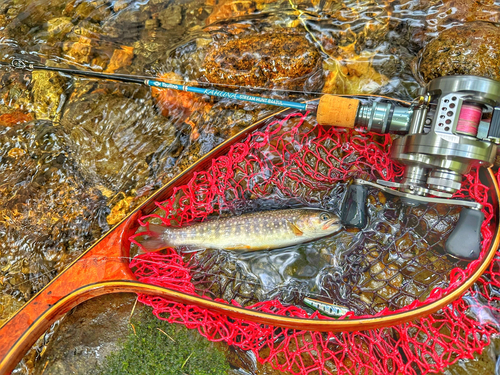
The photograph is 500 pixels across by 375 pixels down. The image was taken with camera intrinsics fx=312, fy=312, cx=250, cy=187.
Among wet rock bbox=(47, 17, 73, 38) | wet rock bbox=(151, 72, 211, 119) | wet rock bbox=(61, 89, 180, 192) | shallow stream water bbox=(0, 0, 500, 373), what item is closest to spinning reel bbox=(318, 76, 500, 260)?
shallow stream water bbox=(0, 0, 500, 373)

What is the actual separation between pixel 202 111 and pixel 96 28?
149 cm

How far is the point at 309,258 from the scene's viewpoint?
8.89ft

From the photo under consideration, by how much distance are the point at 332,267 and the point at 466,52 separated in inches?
80.5

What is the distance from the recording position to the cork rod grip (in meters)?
2.18

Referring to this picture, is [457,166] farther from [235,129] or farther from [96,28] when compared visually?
[96,28]

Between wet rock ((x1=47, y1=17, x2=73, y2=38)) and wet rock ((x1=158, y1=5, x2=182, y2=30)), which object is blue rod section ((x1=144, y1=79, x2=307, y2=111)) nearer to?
wet rock ((x1=158, y1=5, x2=182, y2=30))

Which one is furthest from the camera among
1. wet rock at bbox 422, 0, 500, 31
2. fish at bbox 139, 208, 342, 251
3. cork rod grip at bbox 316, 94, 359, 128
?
wet rock at bbox 422, 0, 500, 31

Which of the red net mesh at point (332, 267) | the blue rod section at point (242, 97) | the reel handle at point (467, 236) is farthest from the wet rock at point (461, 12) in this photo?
the reel handle at point (467, 236)

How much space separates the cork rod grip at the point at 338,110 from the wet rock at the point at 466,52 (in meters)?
1.02

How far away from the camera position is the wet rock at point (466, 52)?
2.47m

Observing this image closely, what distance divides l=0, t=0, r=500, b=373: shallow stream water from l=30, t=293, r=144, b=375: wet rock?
425 mm

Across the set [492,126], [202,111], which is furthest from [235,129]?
[492,126]

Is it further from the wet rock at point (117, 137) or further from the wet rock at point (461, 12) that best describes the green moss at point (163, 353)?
the wet rock at point (461, 12)

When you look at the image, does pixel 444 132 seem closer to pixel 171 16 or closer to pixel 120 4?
pixel 171 16
